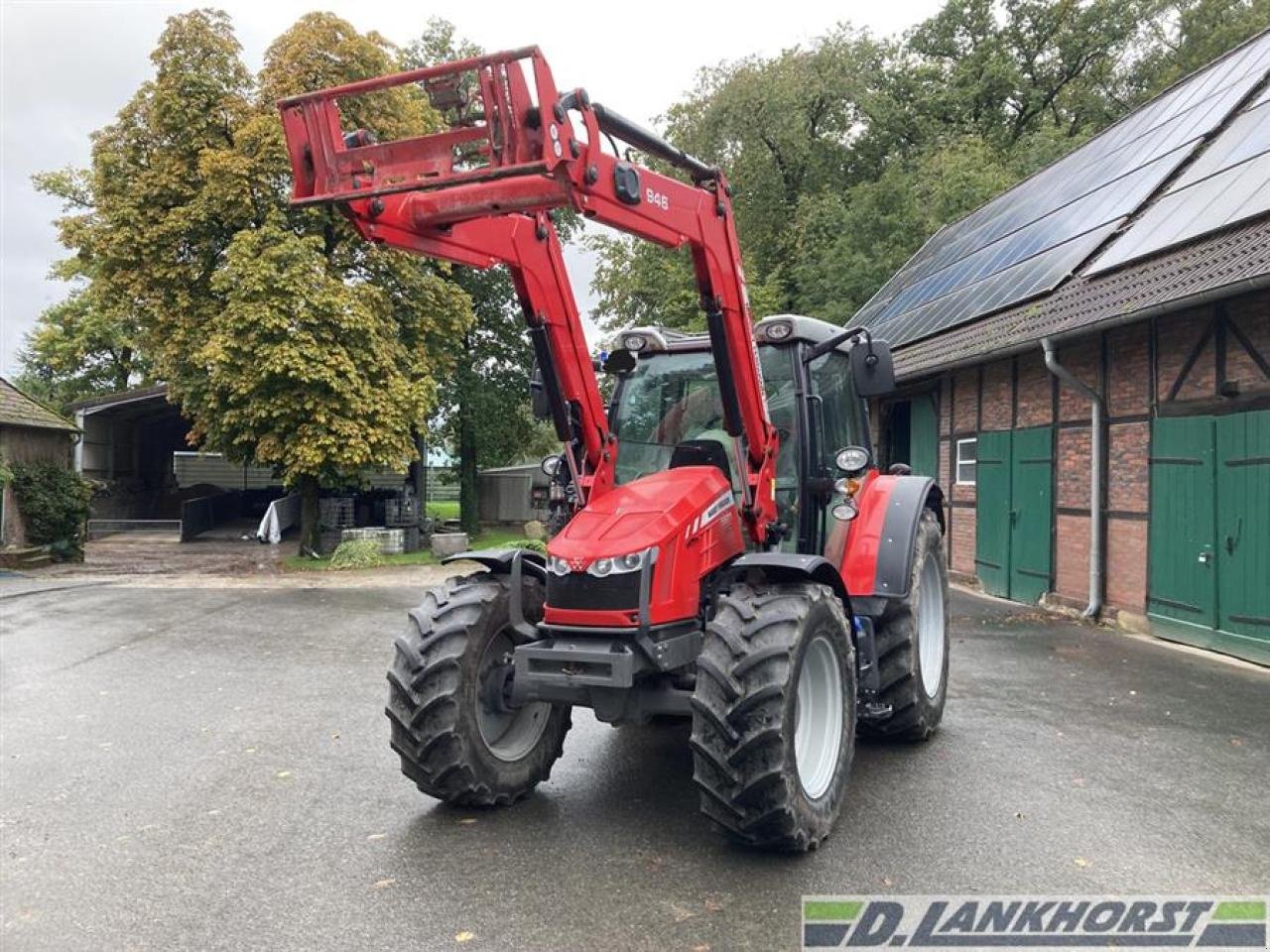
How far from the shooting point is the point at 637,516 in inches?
157

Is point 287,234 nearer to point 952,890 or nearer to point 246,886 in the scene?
point 246,886

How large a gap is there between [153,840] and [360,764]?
4.06ft

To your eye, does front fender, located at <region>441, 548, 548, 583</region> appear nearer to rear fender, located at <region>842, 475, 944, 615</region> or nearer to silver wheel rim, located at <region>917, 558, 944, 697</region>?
rear fender, located at <region>842, 475, 944, 615</region>

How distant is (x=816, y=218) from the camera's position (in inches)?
1019

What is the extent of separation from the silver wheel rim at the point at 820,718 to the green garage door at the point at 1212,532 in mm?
5697

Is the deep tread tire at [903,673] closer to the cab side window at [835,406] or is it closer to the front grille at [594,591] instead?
the cab side window at [835,406]

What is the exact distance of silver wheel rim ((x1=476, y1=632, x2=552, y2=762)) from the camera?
13.8ft

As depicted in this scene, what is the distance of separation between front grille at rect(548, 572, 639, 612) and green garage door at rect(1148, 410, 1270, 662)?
659 centimetres

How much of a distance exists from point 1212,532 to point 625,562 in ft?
22.7

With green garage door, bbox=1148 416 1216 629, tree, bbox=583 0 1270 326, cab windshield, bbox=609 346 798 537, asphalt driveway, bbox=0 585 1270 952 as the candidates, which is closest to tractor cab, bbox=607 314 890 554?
cab windshield, bbox=609 346 798 537

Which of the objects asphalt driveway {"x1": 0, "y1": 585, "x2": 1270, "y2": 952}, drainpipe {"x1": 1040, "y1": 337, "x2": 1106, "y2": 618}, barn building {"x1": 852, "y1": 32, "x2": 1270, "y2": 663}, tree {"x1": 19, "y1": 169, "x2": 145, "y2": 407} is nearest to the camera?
asphalt driveway {"x1": 0, "y1": 585, "x2": 1270, "y2": 952}

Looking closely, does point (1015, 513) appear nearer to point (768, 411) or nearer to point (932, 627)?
point (932, 627)

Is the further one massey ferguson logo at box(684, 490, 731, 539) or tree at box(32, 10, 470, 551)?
tree at box(32, 10, 470, 551)

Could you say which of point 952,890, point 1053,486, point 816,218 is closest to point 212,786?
point 952,890
